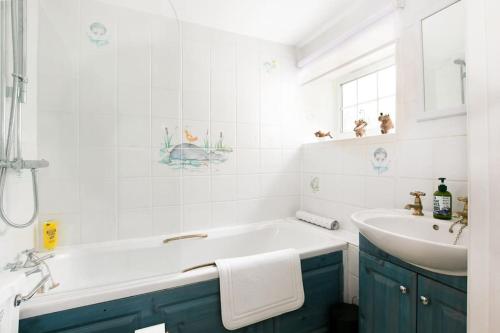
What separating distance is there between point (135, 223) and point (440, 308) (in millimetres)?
1757

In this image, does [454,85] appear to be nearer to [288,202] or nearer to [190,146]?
[288,202]

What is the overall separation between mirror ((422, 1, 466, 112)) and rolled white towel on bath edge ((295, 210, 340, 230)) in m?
1.01

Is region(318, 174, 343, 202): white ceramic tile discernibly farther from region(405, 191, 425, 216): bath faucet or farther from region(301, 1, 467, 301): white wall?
region(405, 191, 425, 216): bath faucet

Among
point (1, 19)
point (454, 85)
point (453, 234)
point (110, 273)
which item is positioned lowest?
point (110, 273)

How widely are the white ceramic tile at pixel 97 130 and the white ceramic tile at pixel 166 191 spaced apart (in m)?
0.42

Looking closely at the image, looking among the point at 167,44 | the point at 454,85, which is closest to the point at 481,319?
the point at 454,85

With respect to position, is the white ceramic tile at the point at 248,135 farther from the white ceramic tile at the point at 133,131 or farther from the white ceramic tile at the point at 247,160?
the white ceramic tile at the point at 133,131

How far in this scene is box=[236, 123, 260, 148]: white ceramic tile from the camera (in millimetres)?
2090

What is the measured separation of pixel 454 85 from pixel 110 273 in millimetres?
2306

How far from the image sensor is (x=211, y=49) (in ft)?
6.47

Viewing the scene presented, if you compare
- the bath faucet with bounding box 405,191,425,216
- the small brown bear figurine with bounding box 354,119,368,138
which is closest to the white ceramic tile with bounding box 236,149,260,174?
the small brown bear figurine with bounding box 354,119,368,138

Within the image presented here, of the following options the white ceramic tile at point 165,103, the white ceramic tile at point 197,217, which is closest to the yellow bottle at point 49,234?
the white ceramic tile at point 197,217

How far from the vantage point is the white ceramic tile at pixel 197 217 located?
190 cm

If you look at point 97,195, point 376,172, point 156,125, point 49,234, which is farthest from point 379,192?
point 49,234
